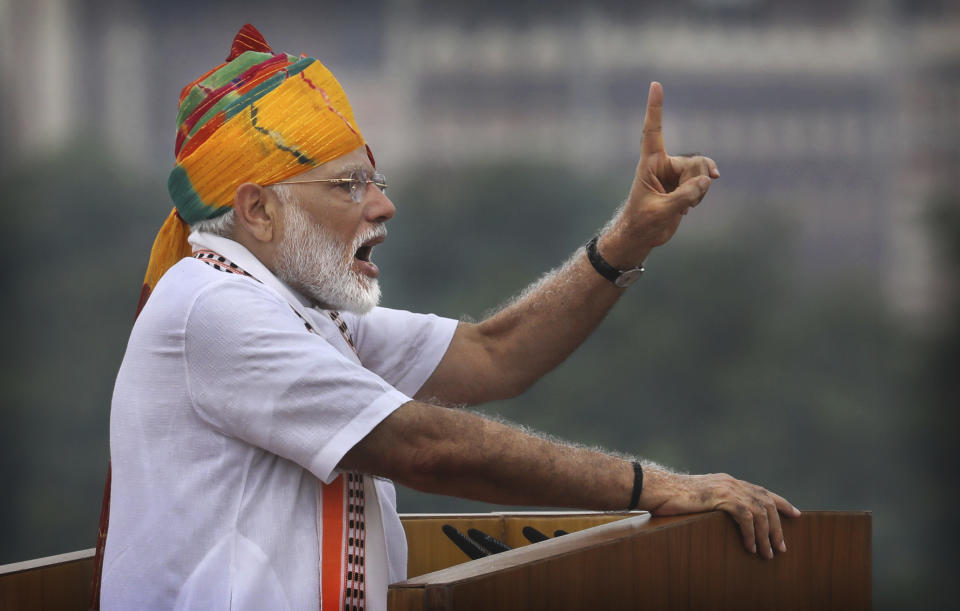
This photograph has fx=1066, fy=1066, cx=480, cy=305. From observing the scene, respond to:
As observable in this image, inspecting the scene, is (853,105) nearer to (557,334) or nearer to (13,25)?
(557,334)

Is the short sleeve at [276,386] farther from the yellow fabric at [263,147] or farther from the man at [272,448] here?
the yellow fabric at [263,147]

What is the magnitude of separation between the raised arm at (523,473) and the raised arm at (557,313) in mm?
600

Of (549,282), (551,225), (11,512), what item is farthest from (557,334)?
(11,512)

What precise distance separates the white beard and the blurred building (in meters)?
3.36

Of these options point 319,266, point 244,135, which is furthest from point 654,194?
point 244,135

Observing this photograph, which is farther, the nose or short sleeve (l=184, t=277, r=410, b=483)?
the nose

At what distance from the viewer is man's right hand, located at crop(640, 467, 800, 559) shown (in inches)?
56.6

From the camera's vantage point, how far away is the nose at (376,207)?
5.86 ft

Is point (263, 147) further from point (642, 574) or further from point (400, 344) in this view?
point (642, 574)

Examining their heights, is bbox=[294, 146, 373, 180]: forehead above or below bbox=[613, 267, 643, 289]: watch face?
above

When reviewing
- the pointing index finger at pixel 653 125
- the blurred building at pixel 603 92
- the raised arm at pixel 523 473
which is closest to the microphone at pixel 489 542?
the raised arm at pixel 523 473

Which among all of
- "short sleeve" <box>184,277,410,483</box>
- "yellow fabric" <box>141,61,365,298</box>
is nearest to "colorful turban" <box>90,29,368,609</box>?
"yellow fabric" <box>141,61,365,298</box>

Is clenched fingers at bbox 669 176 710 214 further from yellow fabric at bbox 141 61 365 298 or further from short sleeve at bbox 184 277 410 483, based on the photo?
short sleeve at bbox 184 277 410 483

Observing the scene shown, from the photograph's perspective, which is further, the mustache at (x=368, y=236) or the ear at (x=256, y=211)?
the mustache at (x=368, y=236)
